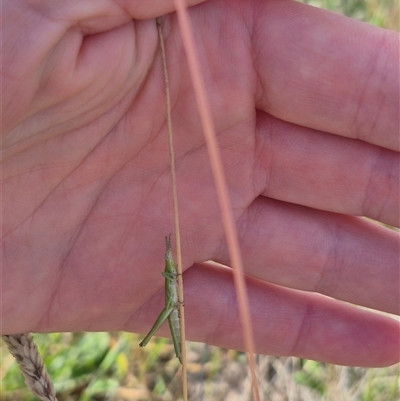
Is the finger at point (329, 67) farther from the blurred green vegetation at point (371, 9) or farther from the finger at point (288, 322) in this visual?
the blurred green vegetation at point (371, 9)

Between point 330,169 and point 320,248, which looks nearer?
point 330,169

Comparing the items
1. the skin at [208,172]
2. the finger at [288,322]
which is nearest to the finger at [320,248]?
the skin at [208,172]

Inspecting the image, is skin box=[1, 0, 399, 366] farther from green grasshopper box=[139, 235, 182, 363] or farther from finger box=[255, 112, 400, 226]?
green grasshopper box=[139, 235, 182, 363]

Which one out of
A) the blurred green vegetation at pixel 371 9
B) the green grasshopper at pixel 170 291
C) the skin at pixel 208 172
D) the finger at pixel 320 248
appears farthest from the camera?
the blurred green vegetation at pixel 371 9

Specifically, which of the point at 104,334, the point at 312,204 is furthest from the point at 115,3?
the point at 104,334

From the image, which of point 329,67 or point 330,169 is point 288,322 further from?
point 329,67

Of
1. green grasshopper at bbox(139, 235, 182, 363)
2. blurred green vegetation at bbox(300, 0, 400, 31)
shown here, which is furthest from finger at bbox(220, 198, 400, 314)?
blurred green vegetation at bbox(300, 0, 400, 31)

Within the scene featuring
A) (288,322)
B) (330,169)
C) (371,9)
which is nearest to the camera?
(330,169)

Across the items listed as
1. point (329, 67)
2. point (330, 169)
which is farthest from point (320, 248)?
point (329, 67)
